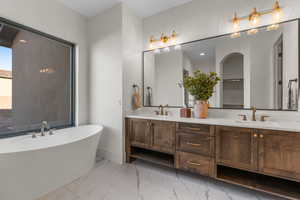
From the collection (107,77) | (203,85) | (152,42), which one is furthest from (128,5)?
(203,85)

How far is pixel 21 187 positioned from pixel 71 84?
1.83 m

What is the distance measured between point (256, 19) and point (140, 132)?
2.35m

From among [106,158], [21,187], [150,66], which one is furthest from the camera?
[150,66]

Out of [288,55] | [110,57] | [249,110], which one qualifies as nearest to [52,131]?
[110,57]

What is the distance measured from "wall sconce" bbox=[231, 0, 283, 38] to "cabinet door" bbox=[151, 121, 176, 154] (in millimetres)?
1671

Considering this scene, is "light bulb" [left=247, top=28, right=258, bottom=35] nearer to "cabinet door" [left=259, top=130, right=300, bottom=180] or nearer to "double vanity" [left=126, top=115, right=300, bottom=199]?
"double vanity" [left=126, top=115, right=300, bottom=199]

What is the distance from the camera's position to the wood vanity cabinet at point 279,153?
1.40m

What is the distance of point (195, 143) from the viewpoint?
1.91m

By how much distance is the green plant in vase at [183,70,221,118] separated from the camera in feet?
7.07

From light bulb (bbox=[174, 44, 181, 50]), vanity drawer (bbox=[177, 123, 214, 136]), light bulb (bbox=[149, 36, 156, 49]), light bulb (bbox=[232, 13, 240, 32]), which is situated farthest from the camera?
light bulb (bbox=[149, 36, 156, 49])

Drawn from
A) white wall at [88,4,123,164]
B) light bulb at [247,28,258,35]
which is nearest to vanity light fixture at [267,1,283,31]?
light bulb at [247,28,258,35]

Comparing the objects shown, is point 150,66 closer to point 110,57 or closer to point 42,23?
point 110,57

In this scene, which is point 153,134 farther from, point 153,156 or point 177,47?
point 177,47

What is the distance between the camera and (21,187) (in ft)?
5.05
